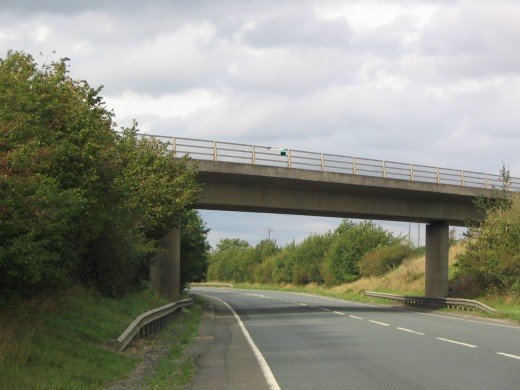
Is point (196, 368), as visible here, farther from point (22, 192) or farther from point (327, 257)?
point (327, 257)

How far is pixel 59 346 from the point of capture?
10.6 meters

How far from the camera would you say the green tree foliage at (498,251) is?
31.7 meters

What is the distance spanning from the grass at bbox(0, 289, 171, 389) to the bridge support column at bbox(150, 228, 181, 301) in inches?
611

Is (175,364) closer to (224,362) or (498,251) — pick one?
(224,362)

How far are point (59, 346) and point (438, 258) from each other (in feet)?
104

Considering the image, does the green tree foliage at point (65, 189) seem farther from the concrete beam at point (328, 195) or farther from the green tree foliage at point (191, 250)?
the green tree foliage at point (191, 250)

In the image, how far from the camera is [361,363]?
11602mm

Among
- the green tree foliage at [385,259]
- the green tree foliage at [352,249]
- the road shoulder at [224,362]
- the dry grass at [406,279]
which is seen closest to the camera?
the road shoulder at [224,362]

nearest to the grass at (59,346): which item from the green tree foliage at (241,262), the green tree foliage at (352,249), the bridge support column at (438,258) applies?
the bridge support column at (438,258)

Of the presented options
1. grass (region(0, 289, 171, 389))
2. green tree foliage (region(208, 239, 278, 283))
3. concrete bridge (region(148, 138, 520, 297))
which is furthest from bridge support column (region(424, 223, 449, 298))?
green tree foliage (region(208, 239, 278, 283))

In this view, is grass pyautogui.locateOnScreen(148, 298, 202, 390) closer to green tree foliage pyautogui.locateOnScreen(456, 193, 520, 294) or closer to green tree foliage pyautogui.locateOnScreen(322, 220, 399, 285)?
green tree foliage pyautogui.locateOnScreen(456, 193, 520, 294)

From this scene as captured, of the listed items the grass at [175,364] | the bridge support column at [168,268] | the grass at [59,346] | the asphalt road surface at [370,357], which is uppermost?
the bridge support column at [168,268]

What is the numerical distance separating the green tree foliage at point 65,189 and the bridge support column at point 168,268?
240 inches

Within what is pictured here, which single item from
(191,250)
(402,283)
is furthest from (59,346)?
(402,283)
